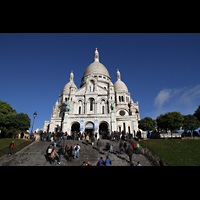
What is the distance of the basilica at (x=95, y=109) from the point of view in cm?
3362

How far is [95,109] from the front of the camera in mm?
37281

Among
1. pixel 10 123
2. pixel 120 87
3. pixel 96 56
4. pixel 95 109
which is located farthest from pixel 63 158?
pixel 96 56

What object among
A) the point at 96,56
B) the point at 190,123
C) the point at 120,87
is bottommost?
the point at 190,123

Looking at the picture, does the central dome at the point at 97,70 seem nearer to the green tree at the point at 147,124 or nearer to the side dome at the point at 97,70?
the side dome at the point at 97,70

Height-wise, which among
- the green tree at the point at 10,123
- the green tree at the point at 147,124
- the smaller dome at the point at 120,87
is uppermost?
the smaller dome at the point at 120,87

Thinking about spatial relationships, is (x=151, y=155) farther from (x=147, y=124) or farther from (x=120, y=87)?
(x=120, y=87)

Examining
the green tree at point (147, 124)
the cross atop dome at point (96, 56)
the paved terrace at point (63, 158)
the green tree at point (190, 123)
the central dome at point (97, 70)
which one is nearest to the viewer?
the paved terrace at point (63, 158)

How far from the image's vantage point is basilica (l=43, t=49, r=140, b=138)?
110 ft

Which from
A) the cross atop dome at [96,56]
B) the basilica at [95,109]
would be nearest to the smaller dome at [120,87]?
the basilica at [95,109]

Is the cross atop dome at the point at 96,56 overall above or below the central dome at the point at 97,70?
above
